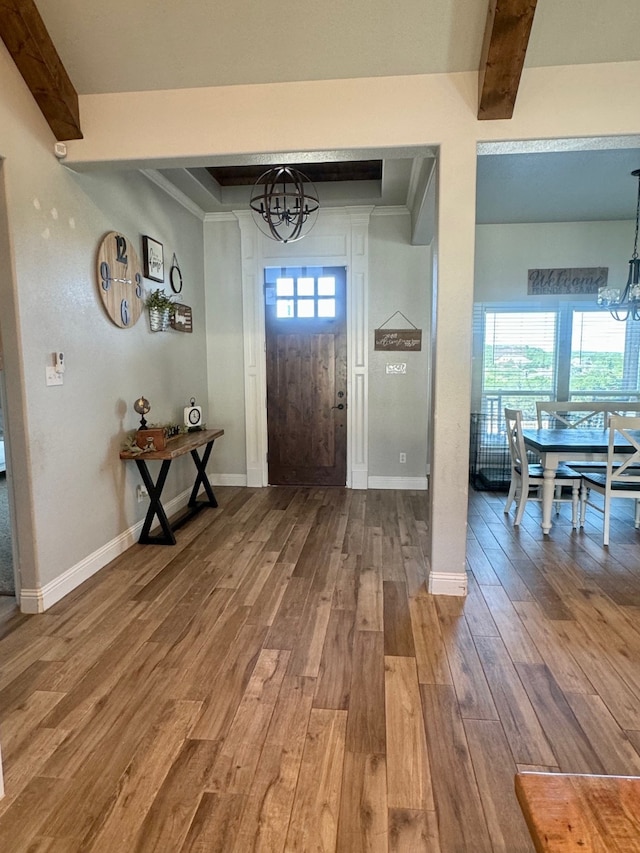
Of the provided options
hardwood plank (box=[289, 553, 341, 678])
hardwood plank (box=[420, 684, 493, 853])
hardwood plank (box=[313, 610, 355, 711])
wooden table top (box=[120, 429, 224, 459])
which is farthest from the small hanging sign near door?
hardwood plank (box=[420, 684, 493, 853])

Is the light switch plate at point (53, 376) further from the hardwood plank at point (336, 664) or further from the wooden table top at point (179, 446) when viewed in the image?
the hardwood plank at point (336, 664)

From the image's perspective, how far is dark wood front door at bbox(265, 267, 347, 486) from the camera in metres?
5.03

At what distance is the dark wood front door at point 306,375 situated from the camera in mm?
5031

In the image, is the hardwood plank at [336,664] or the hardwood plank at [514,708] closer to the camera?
the hardwood plank at [514,708]

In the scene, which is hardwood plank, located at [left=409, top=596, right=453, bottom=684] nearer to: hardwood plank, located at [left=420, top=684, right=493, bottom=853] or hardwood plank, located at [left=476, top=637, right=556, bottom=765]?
hardwood plank, located at [left=420, top=684, right=493, bottom=853]

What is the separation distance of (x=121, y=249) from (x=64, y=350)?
3.16 feet

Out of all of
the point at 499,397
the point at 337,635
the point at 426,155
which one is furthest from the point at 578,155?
the point at 337,635

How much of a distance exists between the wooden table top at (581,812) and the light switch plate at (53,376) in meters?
2.74

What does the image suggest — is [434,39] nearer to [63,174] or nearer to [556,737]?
[63,174]

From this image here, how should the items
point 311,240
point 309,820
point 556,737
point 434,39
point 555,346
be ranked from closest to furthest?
1. point 309,820
2. point 556,737
3. point 434,39
4. point 311,240
5. point 555,346

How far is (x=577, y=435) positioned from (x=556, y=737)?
9.47ft

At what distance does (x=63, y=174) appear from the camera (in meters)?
2.79

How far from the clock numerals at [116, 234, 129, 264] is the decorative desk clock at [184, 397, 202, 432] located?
4.44ft

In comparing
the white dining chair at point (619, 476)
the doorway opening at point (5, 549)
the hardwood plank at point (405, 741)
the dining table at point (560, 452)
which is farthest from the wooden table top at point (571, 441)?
the doorway opening at point (5, 549)
